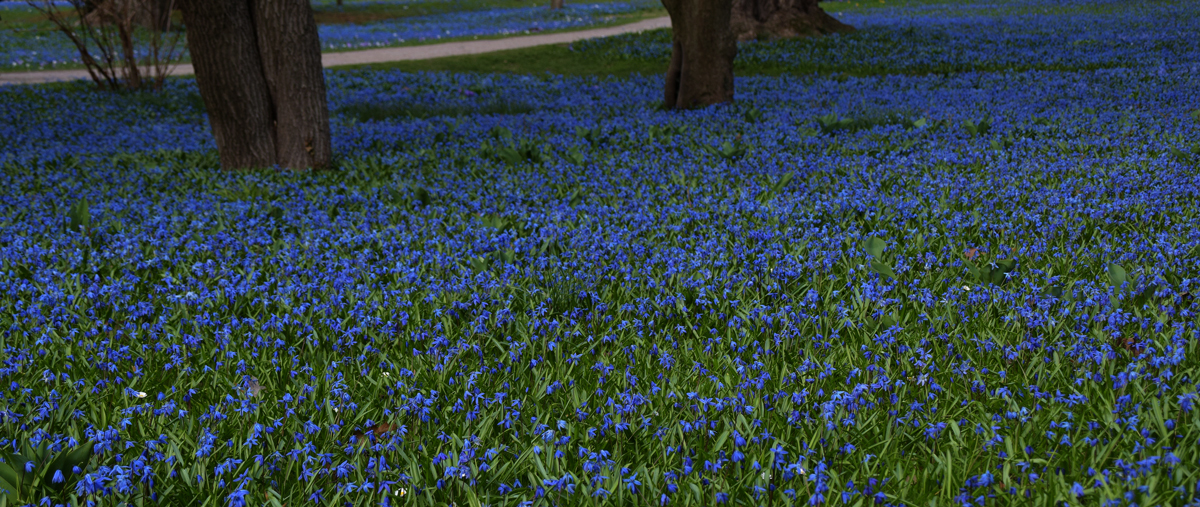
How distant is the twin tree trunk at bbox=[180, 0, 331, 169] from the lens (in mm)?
7098

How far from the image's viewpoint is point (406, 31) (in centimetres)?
3494

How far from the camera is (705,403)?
278cm

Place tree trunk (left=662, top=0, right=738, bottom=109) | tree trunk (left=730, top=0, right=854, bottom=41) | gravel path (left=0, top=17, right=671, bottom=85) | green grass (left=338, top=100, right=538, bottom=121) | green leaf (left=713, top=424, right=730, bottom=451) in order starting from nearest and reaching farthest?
1. green leaf (left=713, top=424, right=730, bottom=451)
2. tree trunk (left=662, top=0, right=738, bottom=109)
3. green grass (left=338, top=100, right=538, bottom=121)
4. gravel path (left=0, top=17, right=671, bottom=85)
5. tree trunk (left=730, top=0, right=854, bottom=41)

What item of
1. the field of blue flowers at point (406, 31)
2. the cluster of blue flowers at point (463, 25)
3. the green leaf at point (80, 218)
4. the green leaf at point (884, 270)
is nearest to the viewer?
the green leaf at point (884, 270)

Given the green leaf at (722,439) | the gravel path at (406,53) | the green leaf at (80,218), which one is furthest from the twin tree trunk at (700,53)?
the gravel path at (406,53)

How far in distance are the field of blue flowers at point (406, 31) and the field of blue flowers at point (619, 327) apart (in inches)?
860

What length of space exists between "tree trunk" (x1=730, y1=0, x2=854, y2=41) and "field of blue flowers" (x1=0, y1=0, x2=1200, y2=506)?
1498cm

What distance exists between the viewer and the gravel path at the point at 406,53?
19984 mm

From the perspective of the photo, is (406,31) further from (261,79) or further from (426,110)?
(261,79)

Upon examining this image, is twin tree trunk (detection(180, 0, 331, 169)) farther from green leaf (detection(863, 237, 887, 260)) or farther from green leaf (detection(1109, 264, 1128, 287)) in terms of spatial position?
green leaf (detection(1109, 264, 1128, 287))

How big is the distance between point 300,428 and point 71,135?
35.1 feet

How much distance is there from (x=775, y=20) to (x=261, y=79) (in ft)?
58.5

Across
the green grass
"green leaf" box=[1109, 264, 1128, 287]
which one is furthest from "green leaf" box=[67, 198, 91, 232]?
the green grass

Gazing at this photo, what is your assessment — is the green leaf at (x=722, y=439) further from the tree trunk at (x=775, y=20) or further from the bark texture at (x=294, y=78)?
the tree trunk at (x=775, y=20)
